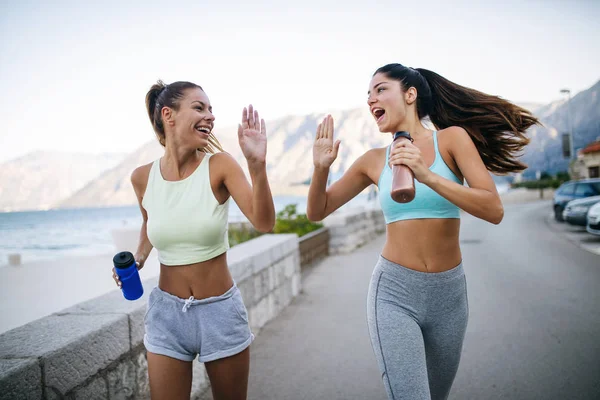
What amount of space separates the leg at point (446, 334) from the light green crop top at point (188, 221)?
114 cm

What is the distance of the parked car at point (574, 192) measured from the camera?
59.3 ft

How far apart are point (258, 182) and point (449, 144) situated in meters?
0.99

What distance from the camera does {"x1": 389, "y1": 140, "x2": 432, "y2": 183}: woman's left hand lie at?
1827mm

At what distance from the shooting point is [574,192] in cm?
1889

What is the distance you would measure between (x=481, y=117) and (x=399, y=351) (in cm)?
152

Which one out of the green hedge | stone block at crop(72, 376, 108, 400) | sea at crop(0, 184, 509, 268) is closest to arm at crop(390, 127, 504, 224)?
stone block at crop(72, 376, 108, 400)

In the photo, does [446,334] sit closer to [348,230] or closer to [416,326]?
[416,326]

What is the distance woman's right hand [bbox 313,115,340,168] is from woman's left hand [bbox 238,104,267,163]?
15.9 inches

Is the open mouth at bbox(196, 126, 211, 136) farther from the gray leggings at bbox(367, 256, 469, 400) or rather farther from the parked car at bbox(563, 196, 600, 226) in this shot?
the parked car at bbox(563, 196, 600, 226)

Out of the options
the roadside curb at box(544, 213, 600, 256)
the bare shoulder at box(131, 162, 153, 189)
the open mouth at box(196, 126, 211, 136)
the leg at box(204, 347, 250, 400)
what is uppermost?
the open mouth at box(196, 126, 211, 136)

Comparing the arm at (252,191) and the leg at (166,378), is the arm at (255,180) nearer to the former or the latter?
the arm at (252,191)

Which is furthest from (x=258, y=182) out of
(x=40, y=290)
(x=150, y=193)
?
(x=40, y=290)

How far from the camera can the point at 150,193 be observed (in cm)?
250

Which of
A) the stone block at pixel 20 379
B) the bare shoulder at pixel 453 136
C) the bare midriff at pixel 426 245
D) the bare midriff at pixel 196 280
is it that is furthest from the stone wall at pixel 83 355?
the bare shoulder at pixel 453 136
